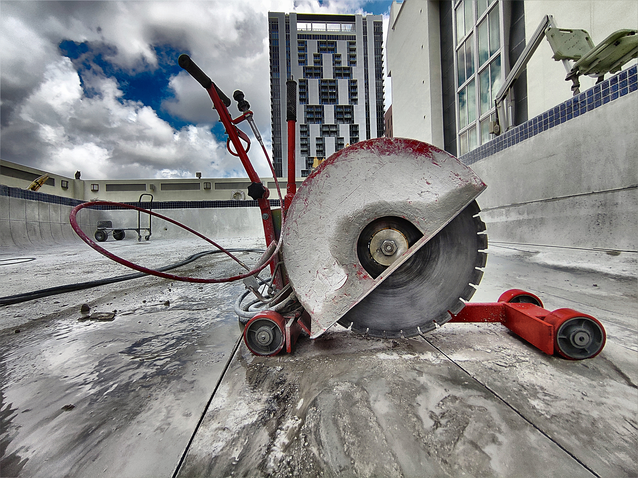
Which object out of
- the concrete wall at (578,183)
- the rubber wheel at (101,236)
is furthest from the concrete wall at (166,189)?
the concrete wall at (578,183)

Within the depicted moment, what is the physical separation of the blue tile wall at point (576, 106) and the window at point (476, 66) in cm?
155

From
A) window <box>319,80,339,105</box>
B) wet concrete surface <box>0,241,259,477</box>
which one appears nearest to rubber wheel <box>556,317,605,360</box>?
wet concrete surface <box>0,241,259,477</box>

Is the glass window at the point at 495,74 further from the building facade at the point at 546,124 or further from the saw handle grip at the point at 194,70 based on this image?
the saw handle grip at the point at 194,70

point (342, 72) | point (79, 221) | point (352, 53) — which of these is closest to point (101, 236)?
point (79, 221)

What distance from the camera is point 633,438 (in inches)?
22.1

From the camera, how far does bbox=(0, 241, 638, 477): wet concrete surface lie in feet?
1.74

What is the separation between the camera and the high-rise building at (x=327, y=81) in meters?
24.5

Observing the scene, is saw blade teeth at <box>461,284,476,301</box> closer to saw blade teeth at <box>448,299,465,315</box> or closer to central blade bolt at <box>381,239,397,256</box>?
saw blade teeth at <box>448,299,465,315</box>

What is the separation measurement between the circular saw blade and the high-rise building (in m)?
23.9

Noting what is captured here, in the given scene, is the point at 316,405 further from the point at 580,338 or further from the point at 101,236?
the point at 101,236

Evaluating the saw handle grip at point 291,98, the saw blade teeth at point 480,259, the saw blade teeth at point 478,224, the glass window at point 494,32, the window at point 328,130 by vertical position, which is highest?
the window at point 328,130

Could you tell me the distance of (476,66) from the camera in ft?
18.1

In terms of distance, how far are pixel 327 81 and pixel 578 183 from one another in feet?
87.3

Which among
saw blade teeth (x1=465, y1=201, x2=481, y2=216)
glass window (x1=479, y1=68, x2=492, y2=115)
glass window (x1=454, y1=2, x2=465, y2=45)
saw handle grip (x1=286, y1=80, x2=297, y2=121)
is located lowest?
saw blade teeth (x1=465, y1=201, x2=481, y2=216)
